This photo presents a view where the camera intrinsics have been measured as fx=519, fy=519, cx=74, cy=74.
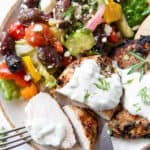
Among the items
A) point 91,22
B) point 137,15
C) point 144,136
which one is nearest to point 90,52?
point 91,22

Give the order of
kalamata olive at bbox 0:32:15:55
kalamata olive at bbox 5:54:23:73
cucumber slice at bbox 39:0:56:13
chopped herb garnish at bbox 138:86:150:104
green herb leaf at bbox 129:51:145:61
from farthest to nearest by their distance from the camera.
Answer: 1. cucumber slice at bbox 39:0:56:13
2. kalamata olive at bbox 0:32:15:55
3. kalamata olive at bbox 5:54:23:73
4. green herb leaf at bbox 129:51:145:61
5. chopped herb garnish at bbox 138:86:150:104

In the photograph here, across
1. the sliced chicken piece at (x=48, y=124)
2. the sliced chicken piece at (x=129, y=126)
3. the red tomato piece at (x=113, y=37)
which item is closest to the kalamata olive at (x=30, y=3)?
the red tomato piece at (x=113, y=37)

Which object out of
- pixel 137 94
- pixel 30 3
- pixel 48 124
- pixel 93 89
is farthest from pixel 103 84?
pixel 30 3

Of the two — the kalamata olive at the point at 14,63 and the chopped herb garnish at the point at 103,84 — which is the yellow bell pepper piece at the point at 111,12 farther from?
the kalamata olive at the point at 14,63

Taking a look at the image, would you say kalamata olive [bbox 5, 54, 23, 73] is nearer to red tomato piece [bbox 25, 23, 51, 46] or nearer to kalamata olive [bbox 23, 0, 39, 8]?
red tomato piece [bbox 25, 23, 51, 46]

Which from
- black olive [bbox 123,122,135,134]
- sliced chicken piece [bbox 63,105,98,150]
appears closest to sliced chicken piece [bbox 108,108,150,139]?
black olive [bbox 123,122,135,134]

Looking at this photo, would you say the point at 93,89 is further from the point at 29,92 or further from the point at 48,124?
the point at 29,92
